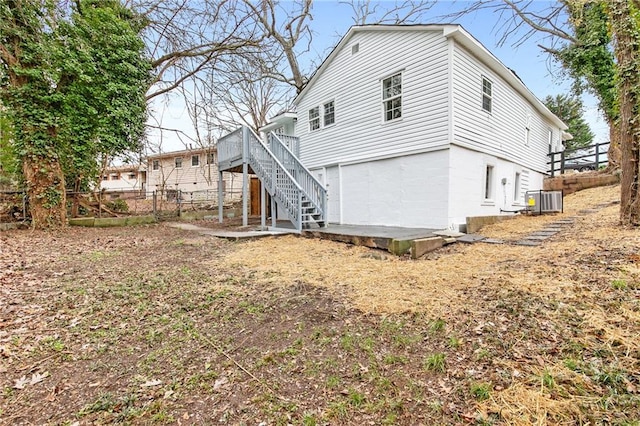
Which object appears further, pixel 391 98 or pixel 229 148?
pixel 229 148

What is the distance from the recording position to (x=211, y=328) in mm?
3098

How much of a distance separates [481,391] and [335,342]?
3.94 ft

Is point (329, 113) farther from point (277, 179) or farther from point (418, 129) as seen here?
point (418, 129)

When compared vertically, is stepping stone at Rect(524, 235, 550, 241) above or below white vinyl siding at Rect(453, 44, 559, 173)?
below

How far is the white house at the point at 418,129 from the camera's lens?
7.72 metres

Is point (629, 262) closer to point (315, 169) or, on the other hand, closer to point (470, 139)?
point (470, 139)

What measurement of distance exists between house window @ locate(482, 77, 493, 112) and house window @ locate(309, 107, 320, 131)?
5.82 meters

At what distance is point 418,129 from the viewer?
820cm

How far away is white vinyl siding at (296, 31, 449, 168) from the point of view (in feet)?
25.6

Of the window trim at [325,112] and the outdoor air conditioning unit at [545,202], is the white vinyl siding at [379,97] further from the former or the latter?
the outdoor air conditioning unit at [545,202]

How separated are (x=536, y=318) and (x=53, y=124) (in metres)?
12.3

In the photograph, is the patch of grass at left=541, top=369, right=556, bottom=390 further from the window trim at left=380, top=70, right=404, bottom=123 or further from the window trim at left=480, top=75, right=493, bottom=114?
the window trim at left=480, top=75, right=493, bottom=114

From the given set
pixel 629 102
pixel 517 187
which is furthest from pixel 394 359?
pixel 517 187

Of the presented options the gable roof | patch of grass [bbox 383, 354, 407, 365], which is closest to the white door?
the gable roof
